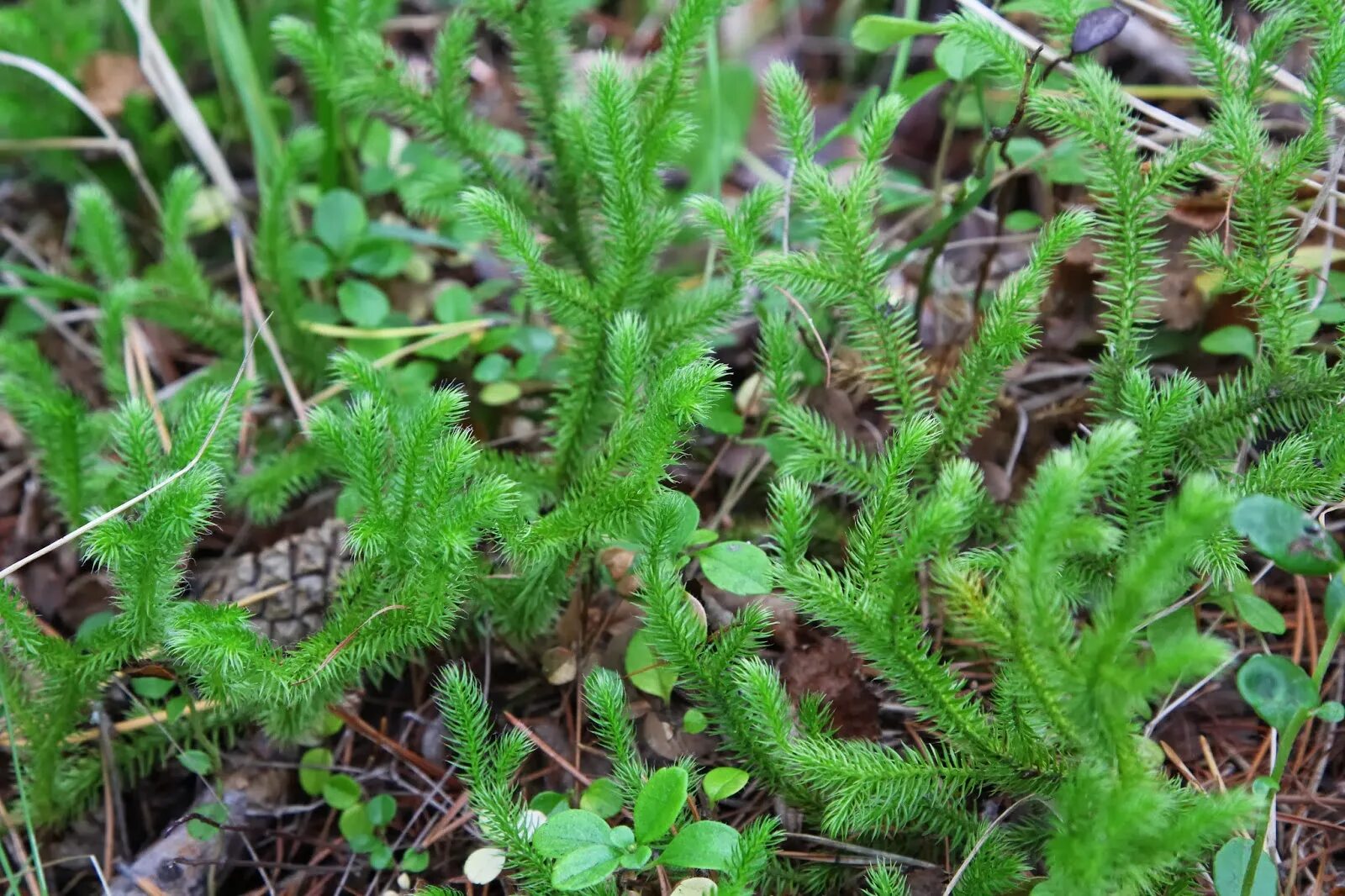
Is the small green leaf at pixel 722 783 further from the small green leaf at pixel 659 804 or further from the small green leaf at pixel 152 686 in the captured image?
the small green leaf at pixel 152 686

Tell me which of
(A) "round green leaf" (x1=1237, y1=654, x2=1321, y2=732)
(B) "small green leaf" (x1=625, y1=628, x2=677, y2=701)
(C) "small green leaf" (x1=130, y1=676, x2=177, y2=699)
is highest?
(A) "round green leaf" (x1=1237, y1=654, x2=1321, y2=732)

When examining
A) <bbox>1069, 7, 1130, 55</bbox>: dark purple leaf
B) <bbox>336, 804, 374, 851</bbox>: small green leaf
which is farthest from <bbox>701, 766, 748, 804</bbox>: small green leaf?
<bbox>1069, 7, 1130, 55</bbox>: dark purple leaf

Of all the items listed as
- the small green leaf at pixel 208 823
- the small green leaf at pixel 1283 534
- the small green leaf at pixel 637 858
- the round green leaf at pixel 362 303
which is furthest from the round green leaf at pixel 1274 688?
the round green leaf at pixel 362 303

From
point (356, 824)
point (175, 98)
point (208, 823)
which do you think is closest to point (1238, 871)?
point (356, 824)

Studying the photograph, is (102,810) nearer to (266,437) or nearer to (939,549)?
(266,437)

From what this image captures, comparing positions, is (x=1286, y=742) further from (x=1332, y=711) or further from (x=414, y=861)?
(x=414, y=861)

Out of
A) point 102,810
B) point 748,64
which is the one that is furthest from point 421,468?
point 748,64

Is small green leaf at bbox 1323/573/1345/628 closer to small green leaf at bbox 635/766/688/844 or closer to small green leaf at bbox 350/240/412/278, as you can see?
small green leaf at bbox 635/766/688/844
